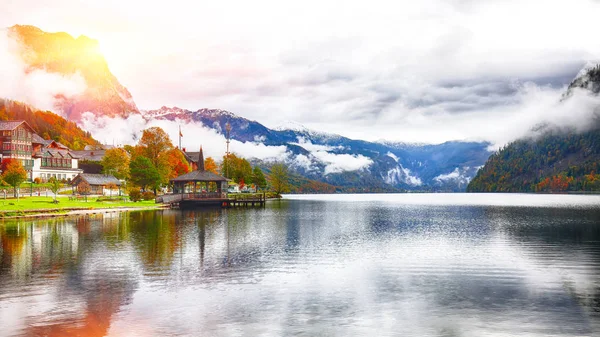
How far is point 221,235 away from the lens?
181ft

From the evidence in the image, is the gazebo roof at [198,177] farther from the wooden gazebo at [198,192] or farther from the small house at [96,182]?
the small house at [96,182]

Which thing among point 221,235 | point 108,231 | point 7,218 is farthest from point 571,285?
point 7,218

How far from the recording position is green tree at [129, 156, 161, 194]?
117750 millimetres

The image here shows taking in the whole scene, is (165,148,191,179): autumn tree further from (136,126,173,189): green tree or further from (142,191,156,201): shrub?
(142,191,156,201): shrub

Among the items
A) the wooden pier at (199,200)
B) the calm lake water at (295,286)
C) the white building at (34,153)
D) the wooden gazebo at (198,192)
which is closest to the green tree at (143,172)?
the wooden pier at (199,200)

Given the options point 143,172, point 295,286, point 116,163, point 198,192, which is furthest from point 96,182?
point 295,286

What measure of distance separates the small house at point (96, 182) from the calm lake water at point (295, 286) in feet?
284

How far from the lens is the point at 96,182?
13638 centimetres

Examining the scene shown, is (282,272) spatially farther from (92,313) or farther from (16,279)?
(16,279)

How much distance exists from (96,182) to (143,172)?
85.7ft

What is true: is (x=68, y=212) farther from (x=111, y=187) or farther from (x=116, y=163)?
(x=116, y=163)

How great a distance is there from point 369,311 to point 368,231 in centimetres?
4059

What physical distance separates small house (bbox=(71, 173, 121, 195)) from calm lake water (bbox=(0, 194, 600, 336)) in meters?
86.7

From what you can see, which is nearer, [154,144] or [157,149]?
[157,149]
